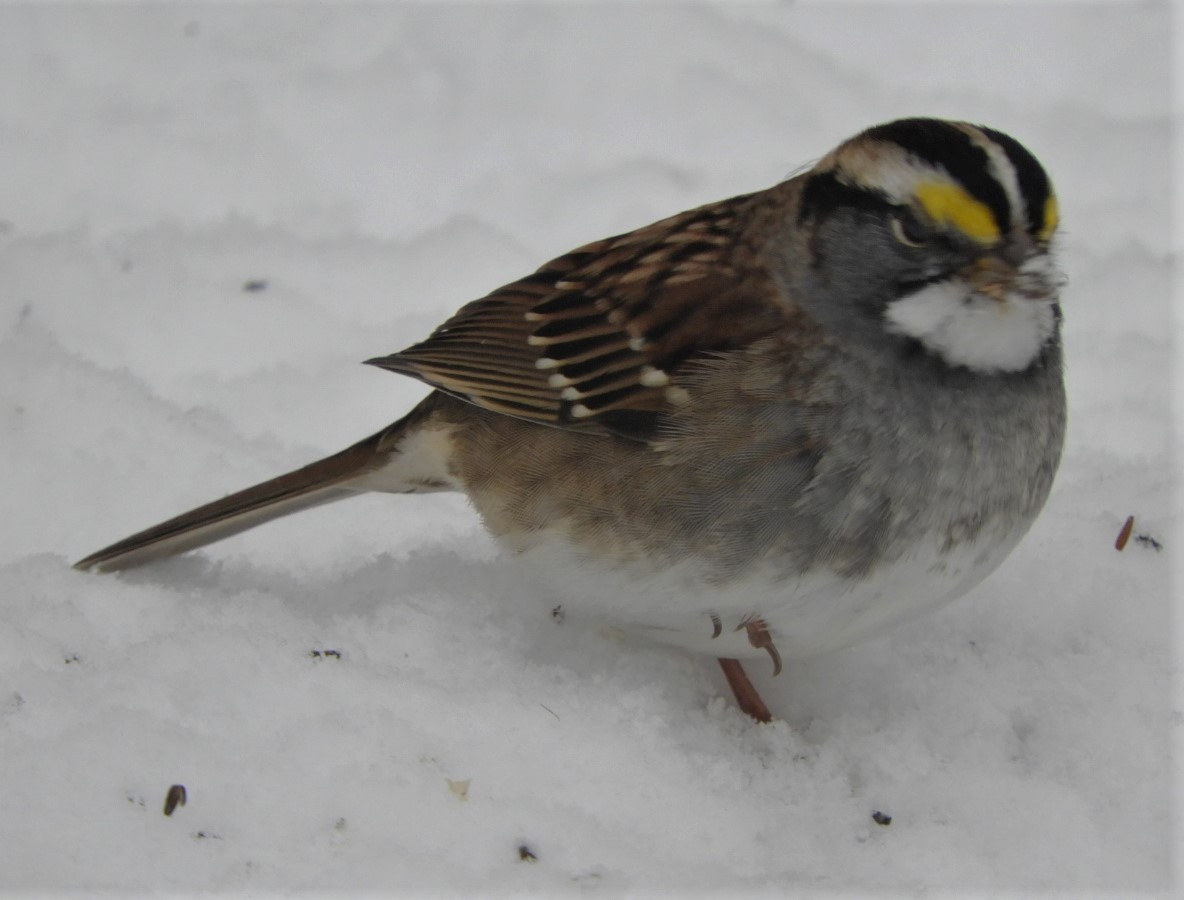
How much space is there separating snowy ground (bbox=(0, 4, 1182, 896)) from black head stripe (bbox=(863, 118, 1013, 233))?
3.74ft

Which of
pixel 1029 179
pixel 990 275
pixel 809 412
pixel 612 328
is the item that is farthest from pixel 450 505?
pixel 1029 179

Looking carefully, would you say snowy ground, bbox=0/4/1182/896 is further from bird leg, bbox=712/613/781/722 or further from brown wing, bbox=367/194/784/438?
brown wing, bbox=367/194/784/438

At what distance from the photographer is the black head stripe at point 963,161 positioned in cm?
262

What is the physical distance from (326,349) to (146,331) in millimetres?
577

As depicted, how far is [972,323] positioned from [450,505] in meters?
1.67

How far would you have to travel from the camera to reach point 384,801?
2.72m

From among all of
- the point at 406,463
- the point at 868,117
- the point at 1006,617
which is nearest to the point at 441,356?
the point at 406,463

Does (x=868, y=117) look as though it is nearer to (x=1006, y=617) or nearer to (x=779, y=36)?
(x=779, y=36)

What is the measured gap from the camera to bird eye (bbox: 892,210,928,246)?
107 inches

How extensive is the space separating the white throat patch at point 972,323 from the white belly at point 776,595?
37 cm

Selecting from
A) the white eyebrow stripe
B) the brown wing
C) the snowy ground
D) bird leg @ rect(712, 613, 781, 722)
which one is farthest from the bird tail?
the white eyebrow stripe

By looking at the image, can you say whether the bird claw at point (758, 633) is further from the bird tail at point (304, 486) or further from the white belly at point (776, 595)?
the bird tail at point (304, 486)

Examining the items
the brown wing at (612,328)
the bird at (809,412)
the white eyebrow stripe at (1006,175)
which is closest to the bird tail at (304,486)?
the brown wing at (612,328)

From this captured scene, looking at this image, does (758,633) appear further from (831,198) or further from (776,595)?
(831,198)
